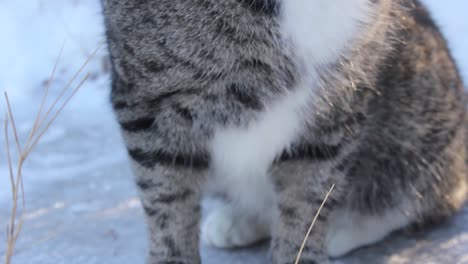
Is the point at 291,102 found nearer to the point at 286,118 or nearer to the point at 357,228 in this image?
the point at 286,118

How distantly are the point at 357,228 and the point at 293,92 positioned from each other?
55cm

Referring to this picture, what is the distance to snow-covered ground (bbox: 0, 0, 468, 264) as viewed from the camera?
Result: 1.78m

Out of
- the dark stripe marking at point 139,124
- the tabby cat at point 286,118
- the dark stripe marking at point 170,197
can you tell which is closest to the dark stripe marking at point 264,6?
the tabby cat at point 286,118

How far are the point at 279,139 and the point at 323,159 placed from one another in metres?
0.13

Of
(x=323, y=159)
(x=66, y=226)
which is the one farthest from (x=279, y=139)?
(x=66, y=226)

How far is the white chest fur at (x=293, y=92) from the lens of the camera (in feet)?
4.35

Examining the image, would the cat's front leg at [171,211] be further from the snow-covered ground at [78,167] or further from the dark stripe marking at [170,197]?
the snow-covered ground at [78,167]

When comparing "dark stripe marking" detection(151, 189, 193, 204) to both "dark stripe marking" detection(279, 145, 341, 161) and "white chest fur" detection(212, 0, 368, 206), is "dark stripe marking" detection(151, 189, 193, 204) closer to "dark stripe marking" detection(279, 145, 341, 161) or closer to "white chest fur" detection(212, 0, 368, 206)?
"white chest fur" detection(212, 0, 368, 206)

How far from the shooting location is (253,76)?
1.34 metres

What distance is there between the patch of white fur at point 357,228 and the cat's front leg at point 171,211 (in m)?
0.40

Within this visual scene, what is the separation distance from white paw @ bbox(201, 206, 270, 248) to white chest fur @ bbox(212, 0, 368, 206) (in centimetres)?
29

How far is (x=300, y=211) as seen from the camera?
1.53m

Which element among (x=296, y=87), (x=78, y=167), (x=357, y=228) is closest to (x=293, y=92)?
(x=296, y=87)

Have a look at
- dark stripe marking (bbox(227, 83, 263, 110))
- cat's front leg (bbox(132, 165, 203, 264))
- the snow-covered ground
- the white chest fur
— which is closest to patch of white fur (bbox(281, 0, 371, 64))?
the white chest fur
